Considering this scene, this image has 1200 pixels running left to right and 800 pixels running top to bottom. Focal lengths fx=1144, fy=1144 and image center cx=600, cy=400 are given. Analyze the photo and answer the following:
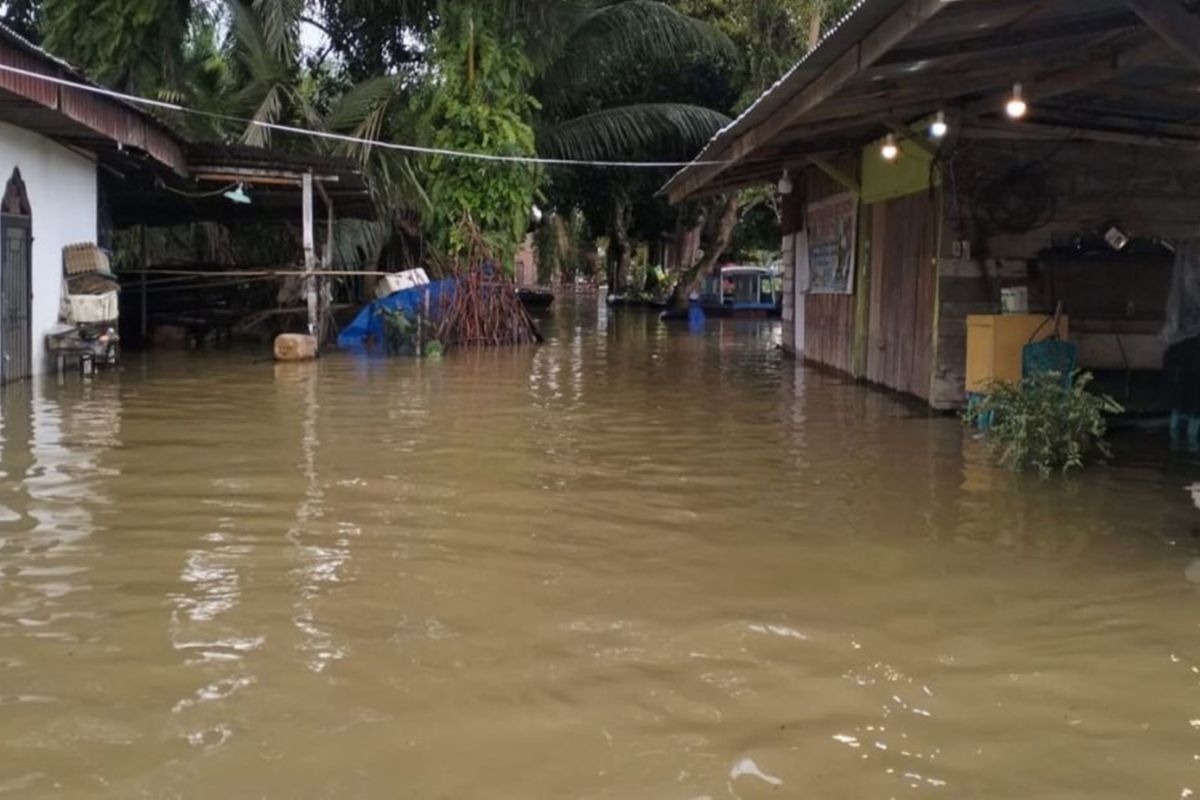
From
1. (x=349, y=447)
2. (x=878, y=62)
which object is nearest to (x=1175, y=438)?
(x=878, y=62)

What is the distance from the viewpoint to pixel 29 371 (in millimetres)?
13594

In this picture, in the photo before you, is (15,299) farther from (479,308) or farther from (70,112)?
(479,308)

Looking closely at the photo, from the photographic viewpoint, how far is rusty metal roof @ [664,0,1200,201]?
257 inches

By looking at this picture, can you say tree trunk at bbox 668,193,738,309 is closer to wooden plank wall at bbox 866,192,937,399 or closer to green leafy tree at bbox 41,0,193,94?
green leafy tree at bbox 41,0,193,94

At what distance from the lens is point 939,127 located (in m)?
9.78

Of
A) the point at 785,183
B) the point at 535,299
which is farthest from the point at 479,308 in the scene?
the point at 535,299

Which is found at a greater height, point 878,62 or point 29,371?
point 878,62

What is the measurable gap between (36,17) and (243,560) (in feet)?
80.2

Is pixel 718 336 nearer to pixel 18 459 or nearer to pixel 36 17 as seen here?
pixel 36 17

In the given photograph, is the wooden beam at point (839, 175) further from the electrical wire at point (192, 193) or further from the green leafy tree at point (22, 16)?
the green leafy tree at point (22, 16)

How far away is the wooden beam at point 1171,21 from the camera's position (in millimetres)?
5777

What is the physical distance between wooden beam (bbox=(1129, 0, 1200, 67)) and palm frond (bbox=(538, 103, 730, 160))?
756 inches

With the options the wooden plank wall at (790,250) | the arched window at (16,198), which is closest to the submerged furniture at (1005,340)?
the wooden plank wall at (790,250)

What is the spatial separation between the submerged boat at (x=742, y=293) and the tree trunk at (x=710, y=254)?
2.05 feet
